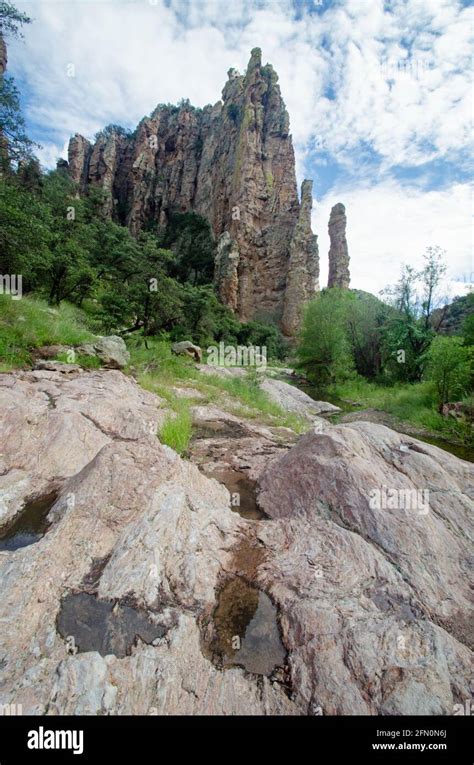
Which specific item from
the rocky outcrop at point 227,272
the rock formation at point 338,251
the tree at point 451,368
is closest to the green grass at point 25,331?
the tree at point 451,368

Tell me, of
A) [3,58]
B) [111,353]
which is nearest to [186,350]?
[111,353]

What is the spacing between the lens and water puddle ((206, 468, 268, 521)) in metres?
3.63

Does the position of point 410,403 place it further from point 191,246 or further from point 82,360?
point 191,246

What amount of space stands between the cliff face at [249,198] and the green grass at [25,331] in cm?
3201

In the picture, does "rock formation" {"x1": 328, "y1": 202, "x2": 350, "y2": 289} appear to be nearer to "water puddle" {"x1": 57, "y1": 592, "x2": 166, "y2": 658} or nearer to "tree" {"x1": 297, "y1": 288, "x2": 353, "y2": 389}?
"tree" {"x1": 297, "y1": 288, "x2": 353, "y2": 389}

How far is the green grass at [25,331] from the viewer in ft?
24.6

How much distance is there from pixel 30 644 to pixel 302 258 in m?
43.3

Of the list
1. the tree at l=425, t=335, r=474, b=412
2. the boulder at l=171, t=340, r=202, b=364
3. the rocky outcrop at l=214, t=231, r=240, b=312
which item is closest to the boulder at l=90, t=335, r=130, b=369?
the boulder at l=171, t=340, r=202, b=364

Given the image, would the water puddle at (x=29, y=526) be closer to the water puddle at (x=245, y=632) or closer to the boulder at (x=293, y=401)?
the water puddle at (x=245, y=632)

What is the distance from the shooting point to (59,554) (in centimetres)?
241

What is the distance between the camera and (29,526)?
2.81 m

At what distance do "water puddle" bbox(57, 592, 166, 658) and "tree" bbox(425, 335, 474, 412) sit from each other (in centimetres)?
1522

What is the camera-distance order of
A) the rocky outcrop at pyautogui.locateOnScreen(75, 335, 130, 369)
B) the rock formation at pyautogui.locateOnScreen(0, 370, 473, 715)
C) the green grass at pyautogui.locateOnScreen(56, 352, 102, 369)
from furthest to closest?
the rocky outcrop at pyautogui.locateOnScreen(75, 335, 130, 369) → the green grass at pyautogui.locateOnScreen(56, 352, 102, 369) → the rock formation at pyautogui.locateOnScreen(0, 370, 473, 715)

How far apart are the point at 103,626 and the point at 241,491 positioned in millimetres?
2362
